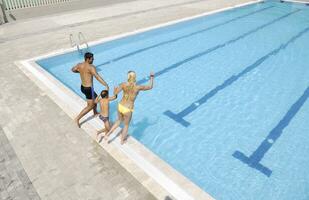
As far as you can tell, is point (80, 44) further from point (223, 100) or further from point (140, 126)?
point (223, 100)

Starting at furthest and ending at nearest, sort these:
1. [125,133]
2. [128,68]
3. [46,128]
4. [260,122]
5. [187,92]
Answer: [128,68], [187,92], [260,122], [46,128], [125,133]

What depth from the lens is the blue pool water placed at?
593cm

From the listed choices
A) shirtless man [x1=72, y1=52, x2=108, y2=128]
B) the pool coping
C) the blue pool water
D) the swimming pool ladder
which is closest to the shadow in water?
the blue pool water

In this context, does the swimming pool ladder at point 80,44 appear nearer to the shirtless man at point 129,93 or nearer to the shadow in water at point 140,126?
the shadow in water at point 140,126

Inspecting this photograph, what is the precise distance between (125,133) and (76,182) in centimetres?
136

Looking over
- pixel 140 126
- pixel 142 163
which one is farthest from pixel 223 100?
pixel 142 163

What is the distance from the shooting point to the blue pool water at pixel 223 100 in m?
5.93

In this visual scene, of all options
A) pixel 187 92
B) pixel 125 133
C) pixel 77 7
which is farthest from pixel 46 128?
→ pixel 77 7

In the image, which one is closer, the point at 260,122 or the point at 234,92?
the point at 260,122

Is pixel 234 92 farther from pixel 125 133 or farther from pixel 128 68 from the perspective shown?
pixel 125 133

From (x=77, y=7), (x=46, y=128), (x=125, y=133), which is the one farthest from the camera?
(x=77, y=7)

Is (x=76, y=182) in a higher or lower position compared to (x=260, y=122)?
higher

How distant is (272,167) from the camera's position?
6.04m

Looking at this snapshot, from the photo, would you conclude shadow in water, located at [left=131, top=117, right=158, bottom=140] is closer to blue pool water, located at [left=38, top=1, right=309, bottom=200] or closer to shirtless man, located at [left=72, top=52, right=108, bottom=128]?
blue pool water, located at [left=38, top=1, right=309, bottom=200]
